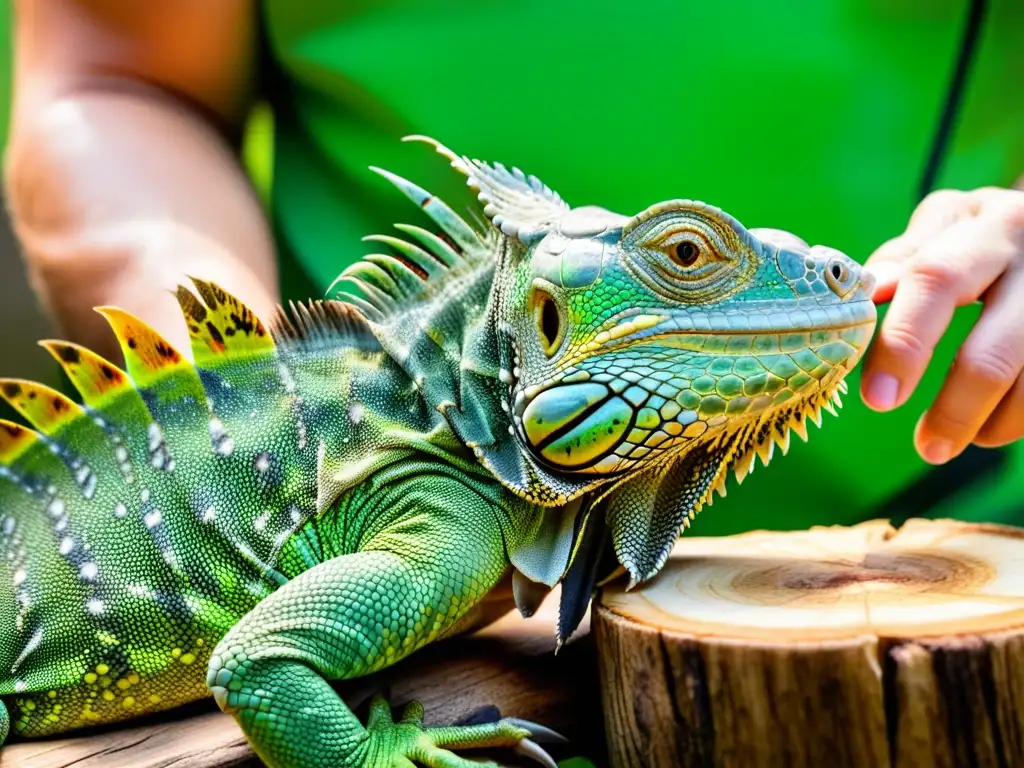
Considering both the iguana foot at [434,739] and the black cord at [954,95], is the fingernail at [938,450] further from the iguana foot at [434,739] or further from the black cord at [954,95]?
the black cord at [954,95]

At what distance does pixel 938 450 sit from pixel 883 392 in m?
0.17

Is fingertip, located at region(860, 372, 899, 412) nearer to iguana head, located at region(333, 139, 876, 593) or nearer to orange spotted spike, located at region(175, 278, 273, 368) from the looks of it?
iguana head, located at region(333, 139, 876, 593)

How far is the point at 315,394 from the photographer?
5.05ft

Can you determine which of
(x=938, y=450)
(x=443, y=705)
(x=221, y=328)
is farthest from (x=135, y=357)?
(x=938, y=450)

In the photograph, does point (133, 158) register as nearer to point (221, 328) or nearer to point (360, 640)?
point (221, 328)

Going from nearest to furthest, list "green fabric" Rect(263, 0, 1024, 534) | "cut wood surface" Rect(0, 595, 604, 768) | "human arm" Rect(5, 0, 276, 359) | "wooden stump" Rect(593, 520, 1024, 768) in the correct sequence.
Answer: "wooden stump" Rect(593, 520, 1024, 768), "cut wood surface" Rect(0, 595, 604, 768), "green fabric" Rect(263, 0, 1024, 534), "human arm" Rect(5, 0, 276, 359)

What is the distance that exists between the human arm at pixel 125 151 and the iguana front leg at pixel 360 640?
3.86 ft

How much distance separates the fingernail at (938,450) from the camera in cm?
166

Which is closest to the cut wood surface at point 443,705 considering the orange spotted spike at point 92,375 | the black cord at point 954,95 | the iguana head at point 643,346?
the iguana head at point 643,346

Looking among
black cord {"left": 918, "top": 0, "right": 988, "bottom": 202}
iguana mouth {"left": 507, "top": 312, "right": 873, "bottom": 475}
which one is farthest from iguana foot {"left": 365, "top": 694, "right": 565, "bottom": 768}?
black cord {"left": 918, "top": 0, "right": 988, "bottom": 202}

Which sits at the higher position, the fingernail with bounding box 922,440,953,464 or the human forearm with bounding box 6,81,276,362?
the human forearm with bounding box 6,81,276,362

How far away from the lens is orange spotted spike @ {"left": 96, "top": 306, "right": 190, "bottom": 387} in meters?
1.57

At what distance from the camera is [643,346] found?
1.36 m

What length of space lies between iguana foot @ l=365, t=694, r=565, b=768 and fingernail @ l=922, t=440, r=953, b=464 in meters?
0.80
